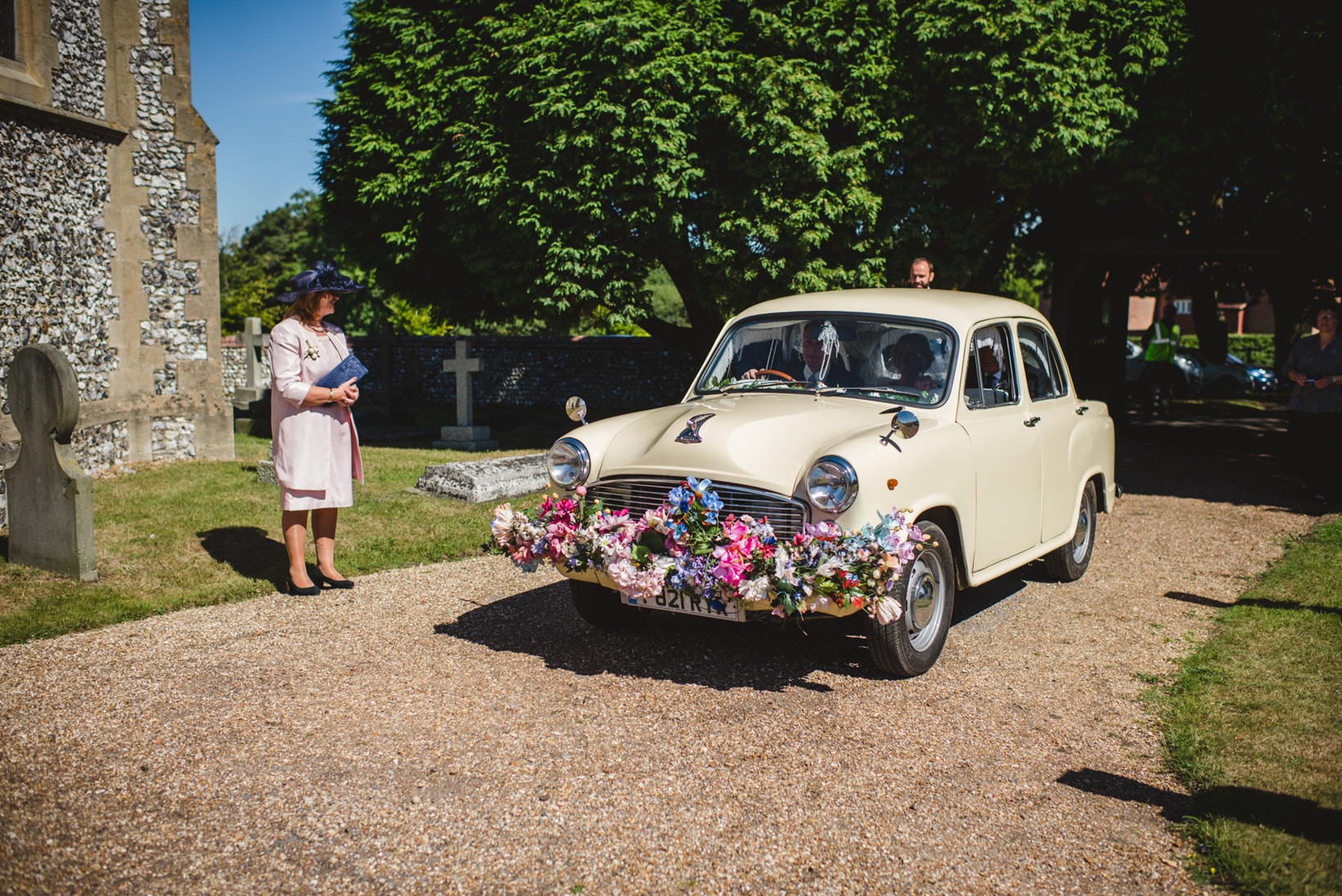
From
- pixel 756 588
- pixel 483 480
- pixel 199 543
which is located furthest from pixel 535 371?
pixel 756 588

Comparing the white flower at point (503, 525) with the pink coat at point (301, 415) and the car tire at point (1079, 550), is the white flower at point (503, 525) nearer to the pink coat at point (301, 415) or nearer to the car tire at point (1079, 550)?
the pink coat at point (301, 415)

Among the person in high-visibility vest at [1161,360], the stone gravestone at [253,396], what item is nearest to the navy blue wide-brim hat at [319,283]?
the stone gravestone at [253,396]

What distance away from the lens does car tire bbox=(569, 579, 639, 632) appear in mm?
5750

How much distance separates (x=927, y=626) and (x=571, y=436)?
2.09 metres

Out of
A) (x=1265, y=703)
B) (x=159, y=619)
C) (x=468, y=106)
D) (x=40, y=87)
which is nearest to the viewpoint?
(x=1265, y=703)

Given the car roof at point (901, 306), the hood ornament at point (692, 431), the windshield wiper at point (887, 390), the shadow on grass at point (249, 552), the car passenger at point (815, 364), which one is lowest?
the shadow on grass at point (249, 552)

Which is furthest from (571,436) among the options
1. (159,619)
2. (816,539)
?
(159,619)

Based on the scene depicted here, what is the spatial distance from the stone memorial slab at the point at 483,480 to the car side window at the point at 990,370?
525cm

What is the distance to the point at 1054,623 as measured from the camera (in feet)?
20.4

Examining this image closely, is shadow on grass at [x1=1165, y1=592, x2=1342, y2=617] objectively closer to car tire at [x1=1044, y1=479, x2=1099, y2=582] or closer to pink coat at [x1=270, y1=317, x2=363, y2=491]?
car tire at [x1=1044, y1=479, x2=1099, y2=582]

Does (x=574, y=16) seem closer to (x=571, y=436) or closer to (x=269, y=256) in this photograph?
(x=571, y=436)

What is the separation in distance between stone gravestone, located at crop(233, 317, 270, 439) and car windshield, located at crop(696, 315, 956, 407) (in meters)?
13.3

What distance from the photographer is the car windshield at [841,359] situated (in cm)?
566

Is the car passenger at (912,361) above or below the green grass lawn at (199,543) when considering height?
above
